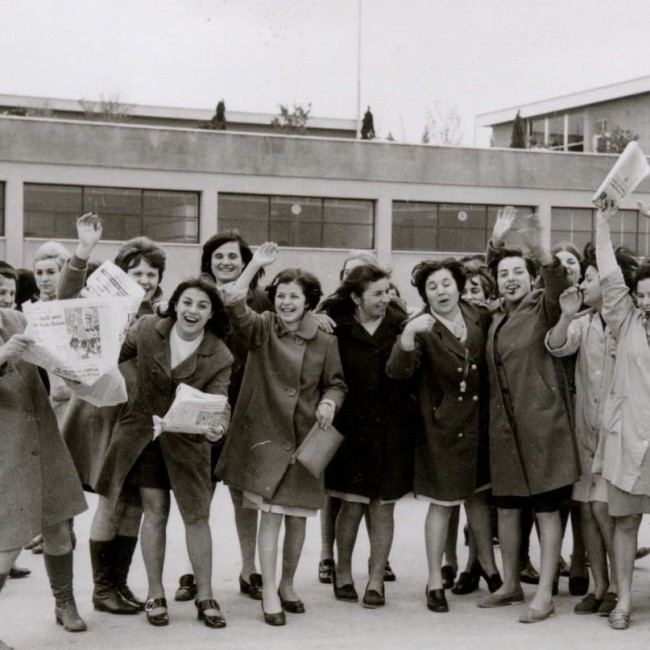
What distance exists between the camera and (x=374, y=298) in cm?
609

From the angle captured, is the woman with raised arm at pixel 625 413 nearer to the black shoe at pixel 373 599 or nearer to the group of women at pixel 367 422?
the group of women at pixel 367 422

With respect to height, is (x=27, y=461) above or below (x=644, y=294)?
below

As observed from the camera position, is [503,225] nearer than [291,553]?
No

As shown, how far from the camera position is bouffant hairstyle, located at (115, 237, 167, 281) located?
608 centimetres

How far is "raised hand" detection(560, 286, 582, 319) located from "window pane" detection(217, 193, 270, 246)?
3255 cm

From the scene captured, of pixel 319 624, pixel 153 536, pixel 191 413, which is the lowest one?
pixel 319 624

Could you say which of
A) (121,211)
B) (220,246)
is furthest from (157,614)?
(121,211)

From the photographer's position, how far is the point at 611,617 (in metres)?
5.46

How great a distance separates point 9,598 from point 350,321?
240 cm

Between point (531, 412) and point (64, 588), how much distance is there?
254 centimetres

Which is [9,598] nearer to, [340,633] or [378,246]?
[340,633]

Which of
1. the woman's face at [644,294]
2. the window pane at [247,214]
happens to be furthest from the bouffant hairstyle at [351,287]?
the window pane at [247,214]

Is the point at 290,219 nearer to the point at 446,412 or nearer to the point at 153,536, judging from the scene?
the point at 446,412

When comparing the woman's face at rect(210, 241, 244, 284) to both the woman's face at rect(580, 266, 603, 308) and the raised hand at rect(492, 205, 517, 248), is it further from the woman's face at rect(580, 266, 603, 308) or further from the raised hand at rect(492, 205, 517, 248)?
the woman's face at rect(580, 266, 603, 308)
